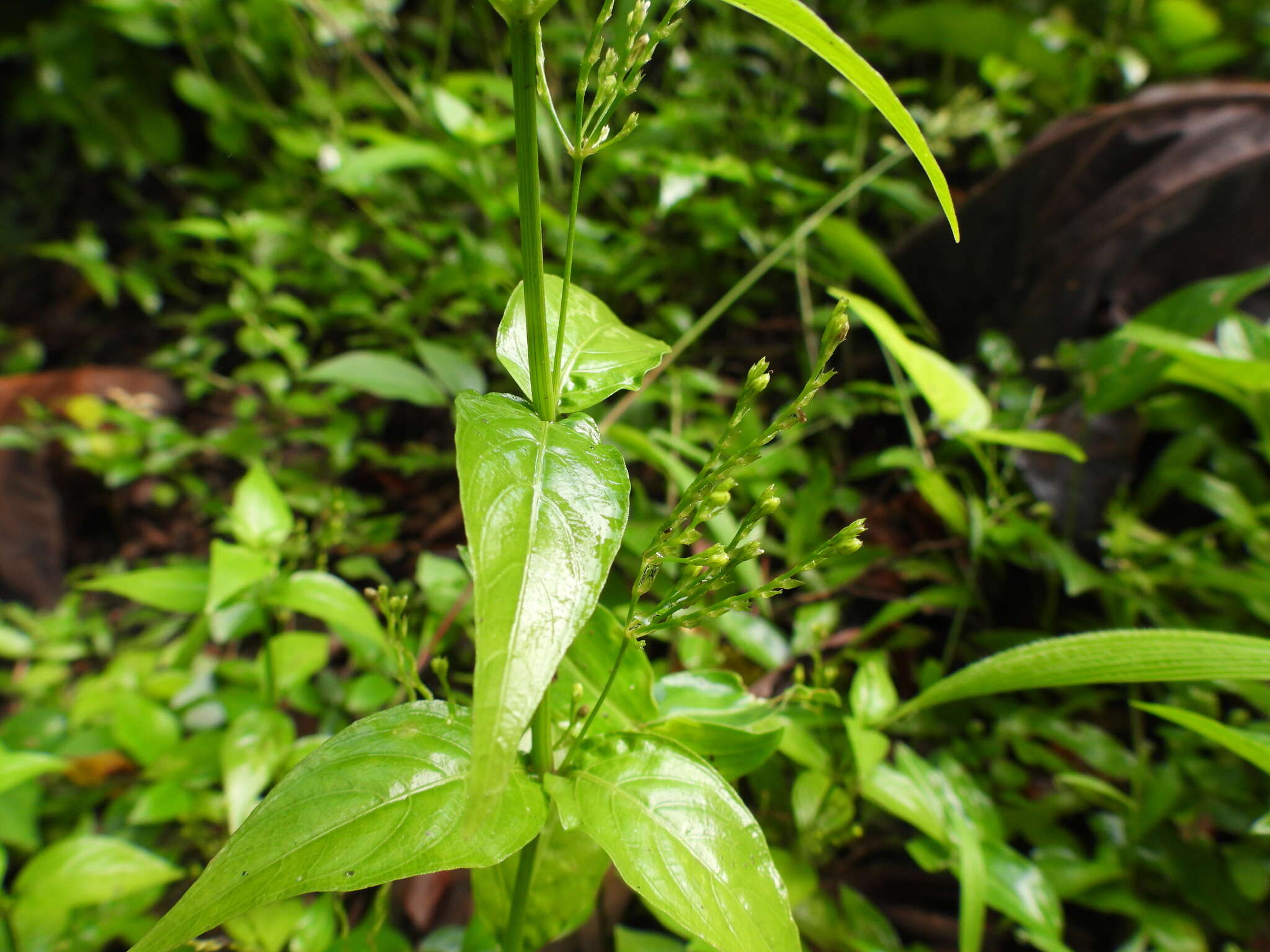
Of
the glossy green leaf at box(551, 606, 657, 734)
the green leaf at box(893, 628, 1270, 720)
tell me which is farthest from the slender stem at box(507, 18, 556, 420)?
the green leaf at box(893, 628, 1270, 720)

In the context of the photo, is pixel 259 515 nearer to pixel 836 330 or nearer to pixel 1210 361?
pixel 836 330

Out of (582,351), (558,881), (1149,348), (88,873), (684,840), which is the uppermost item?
(1149,348)

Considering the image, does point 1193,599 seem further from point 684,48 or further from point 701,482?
point 684,48

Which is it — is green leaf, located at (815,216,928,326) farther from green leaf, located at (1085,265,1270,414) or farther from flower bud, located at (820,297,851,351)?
flower bud, located at (820,297,851,351)

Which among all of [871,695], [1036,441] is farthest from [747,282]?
[871,695]

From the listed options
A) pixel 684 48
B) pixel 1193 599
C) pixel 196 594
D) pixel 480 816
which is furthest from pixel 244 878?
pixel 684 48

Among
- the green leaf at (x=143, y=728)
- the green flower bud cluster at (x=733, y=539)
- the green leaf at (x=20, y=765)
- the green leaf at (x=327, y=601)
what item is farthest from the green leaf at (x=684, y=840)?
the green leaf at (x=143, y=728)
